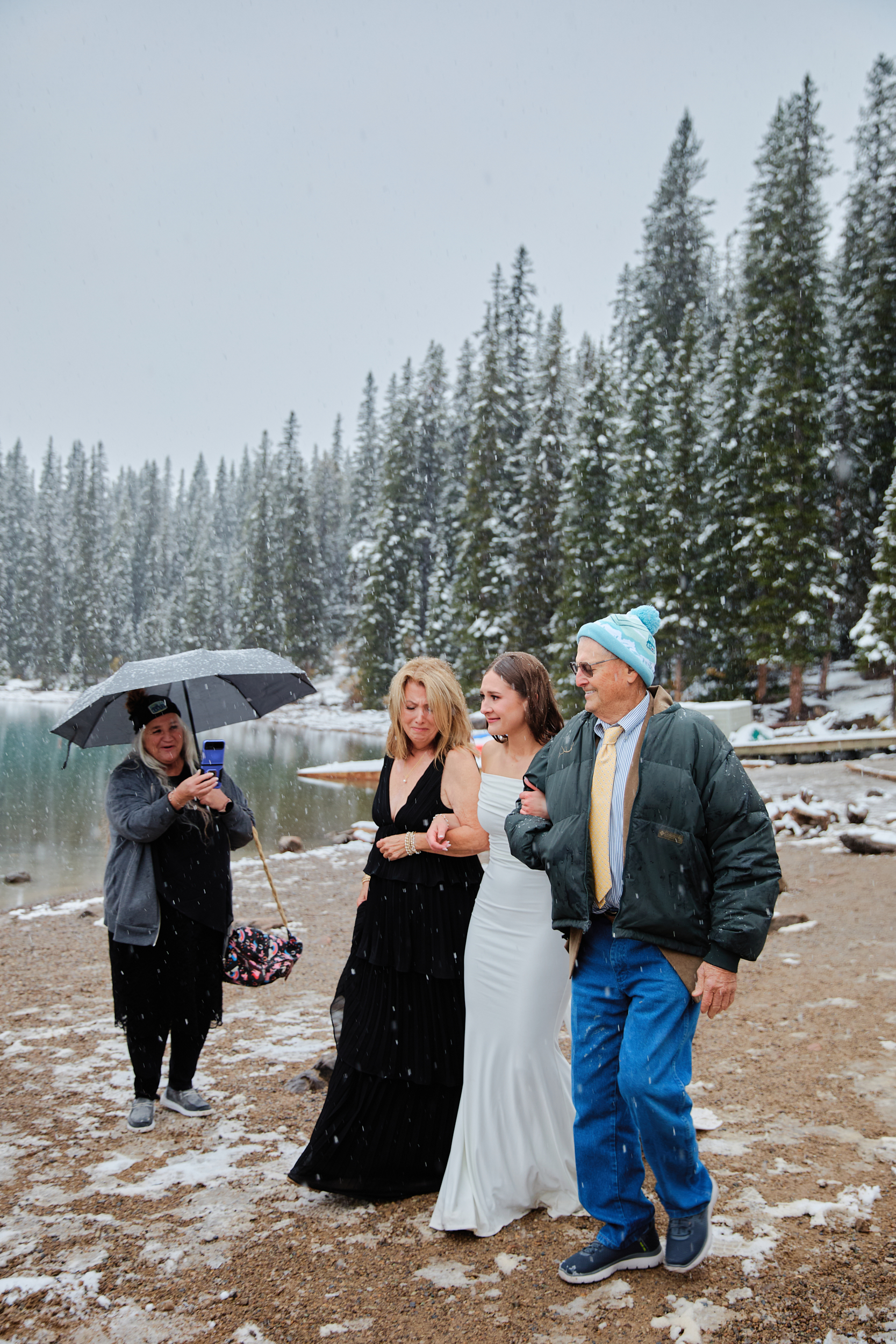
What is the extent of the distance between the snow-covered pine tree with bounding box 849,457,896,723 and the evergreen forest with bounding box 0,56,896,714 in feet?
0.20

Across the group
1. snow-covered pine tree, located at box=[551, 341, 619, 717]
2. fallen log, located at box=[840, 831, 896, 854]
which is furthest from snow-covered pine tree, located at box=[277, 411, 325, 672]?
fallen log, located at box=[840, 831, 896, 854]

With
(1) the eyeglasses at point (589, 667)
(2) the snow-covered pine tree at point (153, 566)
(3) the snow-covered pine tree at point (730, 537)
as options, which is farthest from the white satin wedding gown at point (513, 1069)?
(2) the snow-covered pine tree at point (153, 566)

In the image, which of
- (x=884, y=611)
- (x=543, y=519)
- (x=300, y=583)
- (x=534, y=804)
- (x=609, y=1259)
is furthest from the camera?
(x=300, y=583)

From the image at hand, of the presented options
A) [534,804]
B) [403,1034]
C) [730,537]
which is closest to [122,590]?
[730,537]

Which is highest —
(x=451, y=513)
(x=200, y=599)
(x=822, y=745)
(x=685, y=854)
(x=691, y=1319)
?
(x=451, y=513)

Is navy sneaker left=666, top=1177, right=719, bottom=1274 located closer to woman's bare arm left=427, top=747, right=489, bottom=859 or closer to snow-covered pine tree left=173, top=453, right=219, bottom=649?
woman's bare arm left=427, top=747, right=489, bottom=859

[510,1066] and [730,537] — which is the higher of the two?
[730,537]

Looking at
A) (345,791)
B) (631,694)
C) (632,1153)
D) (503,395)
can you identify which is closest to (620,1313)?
(632,1153)

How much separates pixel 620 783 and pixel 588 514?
26636 millimetres

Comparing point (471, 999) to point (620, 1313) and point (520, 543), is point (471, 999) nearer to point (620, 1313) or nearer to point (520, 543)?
point (620, 1313)

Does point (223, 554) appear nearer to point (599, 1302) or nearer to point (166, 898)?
point (166, 898)

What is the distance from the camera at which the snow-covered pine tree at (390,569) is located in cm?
3734

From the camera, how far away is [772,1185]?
124 inches

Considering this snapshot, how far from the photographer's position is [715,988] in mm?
2424
